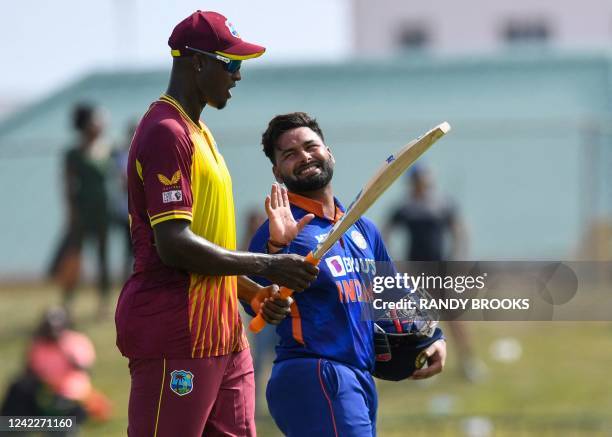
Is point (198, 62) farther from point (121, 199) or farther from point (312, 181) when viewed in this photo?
point (121, 199)

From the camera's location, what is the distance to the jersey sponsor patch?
4590mm

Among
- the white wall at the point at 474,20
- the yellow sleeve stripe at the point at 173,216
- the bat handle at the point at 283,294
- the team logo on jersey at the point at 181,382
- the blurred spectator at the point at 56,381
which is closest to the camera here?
the yellow sleeve stripe at the point at 173,216

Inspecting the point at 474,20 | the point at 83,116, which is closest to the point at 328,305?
the point at 83,116

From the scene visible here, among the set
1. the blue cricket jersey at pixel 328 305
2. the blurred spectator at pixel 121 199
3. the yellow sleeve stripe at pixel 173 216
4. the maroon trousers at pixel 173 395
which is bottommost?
the maroon trousers at pixel 173 395

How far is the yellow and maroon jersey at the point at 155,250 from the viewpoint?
15.2 ft

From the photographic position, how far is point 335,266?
5262 millimetres

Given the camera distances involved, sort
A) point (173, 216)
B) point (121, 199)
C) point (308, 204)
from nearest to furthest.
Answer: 1. point (173, 216)
2. point (308, 204)
3. point (121, 199)

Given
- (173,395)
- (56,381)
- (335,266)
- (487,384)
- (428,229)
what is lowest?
(173,395)

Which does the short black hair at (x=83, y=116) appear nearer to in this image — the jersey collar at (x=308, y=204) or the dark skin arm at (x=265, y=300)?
the jersey collar at (x=308, y=204)

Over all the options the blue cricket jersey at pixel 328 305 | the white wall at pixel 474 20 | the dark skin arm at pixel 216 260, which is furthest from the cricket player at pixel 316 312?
the white wall at pixel 474 20

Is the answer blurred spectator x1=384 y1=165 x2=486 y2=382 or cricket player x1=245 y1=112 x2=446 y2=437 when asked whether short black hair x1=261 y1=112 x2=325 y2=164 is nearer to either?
cricket player x1=245 y1=112 x2=446 y2=437

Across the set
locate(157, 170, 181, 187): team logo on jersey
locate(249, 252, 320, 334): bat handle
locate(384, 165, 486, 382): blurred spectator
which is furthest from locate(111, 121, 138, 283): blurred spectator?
locate(157, 170, 181, 187): team logo on jersey

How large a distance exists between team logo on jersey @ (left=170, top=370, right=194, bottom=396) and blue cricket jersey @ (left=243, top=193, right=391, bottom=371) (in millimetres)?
686

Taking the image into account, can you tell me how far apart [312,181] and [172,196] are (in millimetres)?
920
